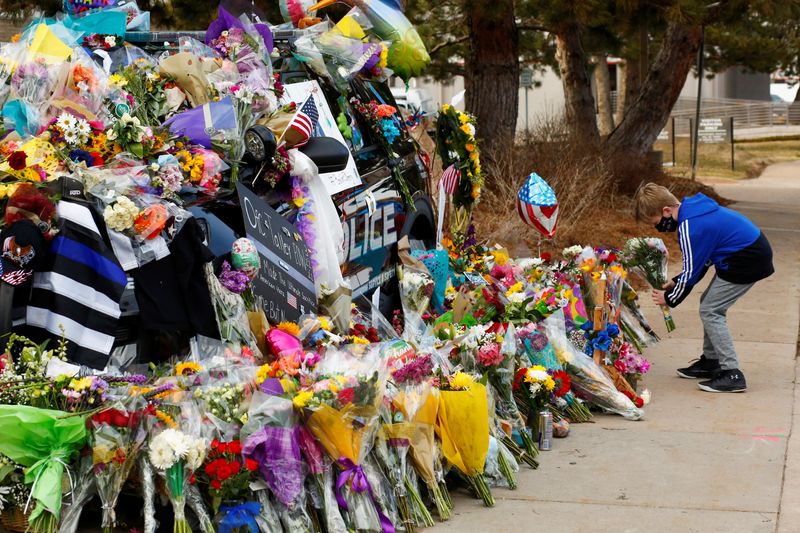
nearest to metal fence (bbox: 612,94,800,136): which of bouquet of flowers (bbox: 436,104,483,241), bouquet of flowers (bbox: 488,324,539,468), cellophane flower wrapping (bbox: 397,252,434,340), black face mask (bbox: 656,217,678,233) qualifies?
bouquet of flowers (bbox: 436,104,483,241)

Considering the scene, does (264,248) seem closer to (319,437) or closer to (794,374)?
(319,437)

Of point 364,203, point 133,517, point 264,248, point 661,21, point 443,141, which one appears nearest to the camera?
point 133,517

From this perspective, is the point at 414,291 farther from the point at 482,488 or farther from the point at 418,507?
the point at 418,507

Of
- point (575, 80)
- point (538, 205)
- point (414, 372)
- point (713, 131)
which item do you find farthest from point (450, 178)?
point (713, 131)

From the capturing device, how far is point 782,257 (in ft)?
42.0

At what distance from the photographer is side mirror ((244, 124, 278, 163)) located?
5.79 metres

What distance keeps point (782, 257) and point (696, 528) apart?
8.53 m

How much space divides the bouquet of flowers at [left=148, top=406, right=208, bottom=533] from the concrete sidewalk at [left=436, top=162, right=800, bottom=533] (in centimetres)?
112

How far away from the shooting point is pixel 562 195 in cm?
1302

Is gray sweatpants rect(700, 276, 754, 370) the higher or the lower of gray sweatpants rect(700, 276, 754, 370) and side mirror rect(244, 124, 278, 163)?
the lower

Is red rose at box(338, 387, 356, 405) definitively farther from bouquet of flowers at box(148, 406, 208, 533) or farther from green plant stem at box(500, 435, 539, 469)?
green plant stem at box(500, 435, 539, 469)

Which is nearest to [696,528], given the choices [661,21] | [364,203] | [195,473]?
[195,473]

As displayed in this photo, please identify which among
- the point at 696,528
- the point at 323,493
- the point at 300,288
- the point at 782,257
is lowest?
the point at 782,257

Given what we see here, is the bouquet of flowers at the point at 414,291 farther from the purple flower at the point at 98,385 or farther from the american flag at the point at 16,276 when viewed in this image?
the american flag at the point at 16,276
